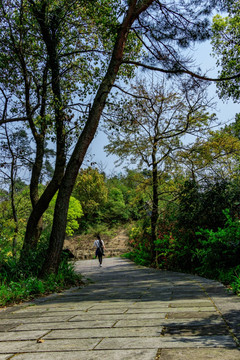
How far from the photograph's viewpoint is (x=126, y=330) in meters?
2.58

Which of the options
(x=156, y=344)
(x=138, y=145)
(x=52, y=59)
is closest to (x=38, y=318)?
(x=156, y=344)

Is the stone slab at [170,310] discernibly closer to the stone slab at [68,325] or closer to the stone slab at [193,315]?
the stone slab at [193,315]

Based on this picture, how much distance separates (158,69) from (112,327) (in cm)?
661

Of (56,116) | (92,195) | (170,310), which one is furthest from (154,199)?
(92,195)

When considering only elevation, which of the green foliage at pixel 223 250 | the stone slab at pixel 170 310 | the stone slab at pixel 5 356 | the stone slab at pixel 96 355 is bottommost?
the stone slab at pixel 170 310

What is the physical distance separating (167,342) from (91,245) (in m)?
25.9

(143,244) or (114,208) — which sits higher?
(114,208)

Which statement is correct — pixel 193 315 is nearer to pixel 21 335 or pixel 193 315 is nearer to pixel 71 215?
pixel 21 335

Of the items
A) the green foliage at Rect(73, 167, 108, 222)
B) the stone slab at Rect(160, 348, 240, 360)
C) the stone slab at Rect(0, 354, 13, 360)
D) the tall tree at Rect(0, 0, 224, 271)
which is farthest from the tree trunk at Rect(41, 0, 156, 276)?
the green foliage at Rect(73, 167, 108, 222)

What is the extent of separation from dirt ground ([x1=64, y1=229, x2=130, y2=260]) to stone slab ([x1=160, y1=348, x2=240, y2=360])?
19.8 m

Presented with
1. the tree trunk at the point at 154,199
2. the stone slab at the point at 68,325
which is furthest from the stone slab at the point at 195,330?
the tree trunk at the point at 154,199

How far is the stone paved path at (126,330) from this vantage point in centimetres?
201

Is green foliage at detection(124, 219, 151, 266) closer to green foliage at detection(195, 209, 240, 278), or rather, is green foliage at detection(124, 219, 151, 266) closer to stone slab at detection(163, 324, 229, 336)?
green foliage at detection(195, 209, 240, 278)

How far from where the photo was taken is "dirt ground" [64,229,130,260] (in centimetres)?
2339
